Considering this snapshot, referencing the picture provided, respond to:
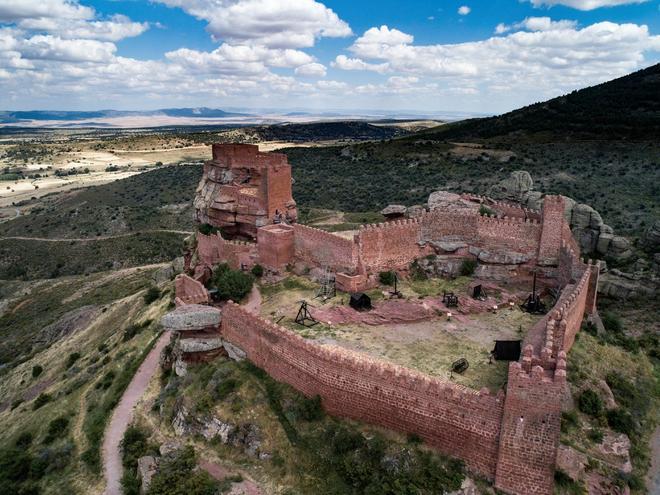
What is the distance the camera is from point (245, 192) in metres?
39.1

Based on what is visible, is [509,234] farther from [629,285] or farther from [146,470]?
[146,470]

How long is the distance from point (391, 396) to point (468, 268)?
57.0 feet

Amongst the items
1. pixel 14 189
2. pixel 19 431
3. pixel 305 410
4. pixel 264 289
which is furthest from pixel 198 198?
pixel 14 189

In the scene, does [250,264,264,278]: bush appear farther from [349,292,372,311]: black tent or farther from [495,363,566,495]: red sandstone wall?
[495,363,566,495]: red sandstone wall

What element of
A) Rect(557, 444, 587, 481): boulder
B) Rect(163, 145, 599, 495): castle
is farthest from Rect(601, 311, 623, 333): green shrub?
Rect(557, 444, 587, 481): boulder

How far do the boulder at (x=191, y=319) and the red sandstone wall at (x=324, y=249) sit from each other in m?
9.39

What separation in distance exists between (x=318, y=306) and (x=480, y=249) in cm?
1283

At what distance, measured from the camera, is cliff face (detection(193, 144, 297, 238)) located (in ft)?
126

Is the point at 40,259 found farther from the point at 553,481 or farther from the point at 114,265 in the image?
the point at 553,481

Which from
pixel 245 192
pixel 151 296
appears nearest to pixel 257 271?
pixel 245 192

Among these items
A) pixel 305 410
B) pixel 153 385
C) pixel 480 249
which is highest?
pixel 480 249

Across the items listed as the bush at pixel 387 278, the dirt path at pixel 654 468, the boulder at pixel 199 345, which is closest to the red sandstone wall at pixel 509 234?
the bush at pixel 387 278

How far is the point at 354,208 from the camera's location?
7056 cm

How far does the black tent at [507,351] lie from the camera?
23812 millimetres
